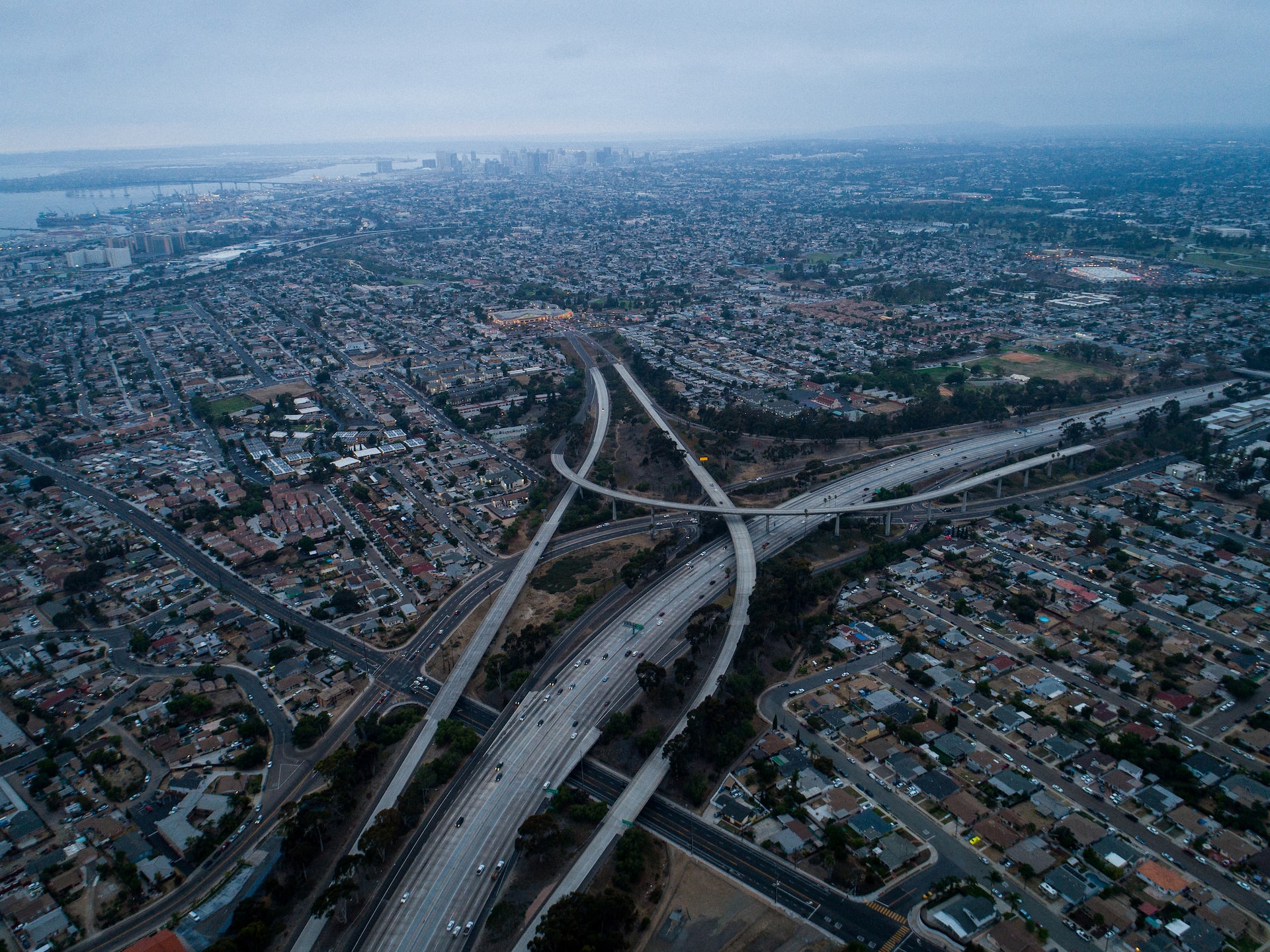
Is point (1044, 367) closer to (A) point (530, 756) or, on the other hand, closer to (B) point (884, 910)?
(B) point (884, 910)

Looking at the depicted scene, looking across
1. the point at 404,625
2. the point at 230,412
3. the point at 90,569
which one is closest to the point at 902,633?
the point at 404,625

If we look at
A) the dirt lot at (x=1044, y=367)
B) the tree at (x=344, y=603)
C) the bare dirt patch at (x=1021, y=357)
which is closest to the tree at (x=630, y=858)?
the tree at (x=344, y=603)

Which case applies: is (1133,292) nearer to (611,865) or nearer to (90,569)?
(611,865)

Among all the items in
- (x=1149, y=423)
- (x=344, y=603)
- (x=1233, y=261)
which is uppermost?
(x=1233, y=261)

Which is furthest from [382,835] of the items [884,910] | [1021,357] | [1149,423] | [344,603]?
[1021,357]

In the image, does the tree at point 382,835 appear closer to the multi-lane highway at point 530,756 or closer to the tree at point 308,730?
the multi-lane highway at point 530,756

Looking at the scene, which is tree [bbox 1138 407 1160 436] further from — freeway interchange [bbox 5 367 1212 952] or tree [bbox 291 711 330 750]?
tree [bbox 291 711 330 750]

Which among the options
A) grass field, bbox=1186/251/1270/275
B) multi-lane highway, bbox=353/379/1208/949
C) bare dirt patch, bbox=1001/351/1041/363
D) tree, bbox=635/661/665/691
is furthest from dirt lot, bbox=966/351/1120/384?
tree, bbox=635/661/665/691
